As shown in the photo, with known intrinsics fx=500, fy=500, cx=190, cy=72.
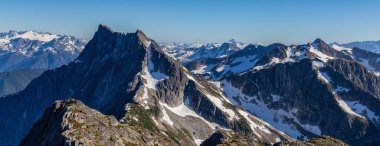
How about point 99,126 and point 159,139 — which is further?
point 159,139

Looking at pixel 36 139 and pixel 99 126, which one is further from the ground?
pixel 99 126

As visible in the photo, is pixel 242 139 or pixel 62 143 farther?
pixel 242 139

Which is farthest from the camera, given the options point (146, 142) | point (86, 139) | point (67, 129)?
point (146, 142)

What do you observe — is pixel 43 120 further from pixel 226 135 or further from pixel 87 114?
pixel 226 135

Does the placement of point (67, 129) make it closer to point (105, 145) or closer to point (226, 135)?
point (105, 145)

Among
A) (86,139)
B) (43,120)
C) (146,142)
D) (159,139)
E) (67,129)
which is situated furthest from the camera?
(43,120)

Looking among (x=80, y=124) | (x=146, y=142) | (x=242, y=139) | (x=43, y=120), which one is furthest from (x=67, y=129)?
(x=242, y=139)

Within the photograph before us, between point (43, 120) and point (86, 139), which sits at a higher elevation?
point (86, 139)

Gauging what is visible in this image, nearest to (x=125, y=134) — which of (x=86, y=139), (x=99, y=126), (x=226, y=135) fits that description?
(x=99, y=126)

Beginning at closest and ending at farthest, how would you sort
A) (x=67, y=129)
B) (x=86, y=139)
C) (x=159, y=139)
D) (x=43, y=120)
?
1. (x=86, y=139)
2. (x=67, y=129)
3. (x=159, y=139)
4. (x=43, y=120)
